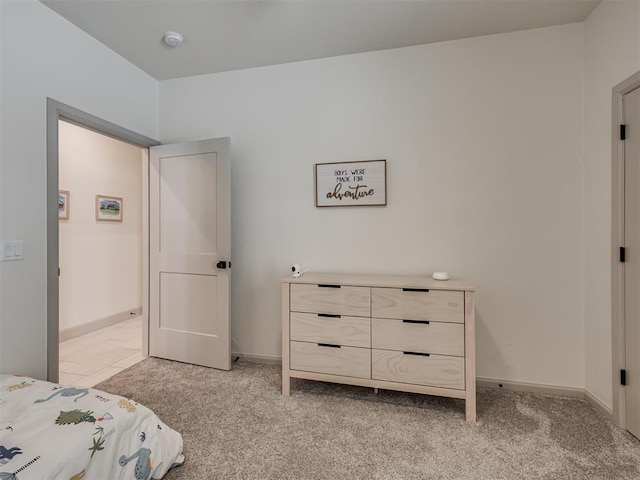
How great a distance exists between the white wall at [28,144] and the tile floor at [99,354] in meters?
0.61

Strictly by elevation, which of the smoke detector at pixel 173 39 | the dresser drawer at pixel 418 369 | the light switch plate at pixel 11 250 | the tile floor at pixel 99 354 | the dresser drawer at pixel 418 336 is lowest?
the tile floor at pixel 99 354

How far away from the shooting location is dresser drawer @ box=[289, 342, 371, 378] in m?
2.12

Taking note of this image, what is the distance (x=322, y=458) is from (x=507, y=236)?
200 centimetres

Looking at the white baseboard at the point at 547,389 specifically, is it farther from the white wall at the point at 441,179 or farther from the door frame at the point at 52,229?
the door frame at the point at 52,229

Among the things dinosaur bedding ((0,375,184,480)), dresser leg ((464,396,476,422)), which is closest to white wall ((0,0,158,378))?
dinosaur bedding ((0,375,184,480))

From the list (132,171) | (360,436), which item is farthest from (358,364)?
(132,171)

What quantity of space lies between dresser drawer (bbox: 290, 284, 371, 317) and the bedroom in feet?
1.57

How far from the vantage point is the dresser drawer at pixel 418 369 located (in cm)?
196

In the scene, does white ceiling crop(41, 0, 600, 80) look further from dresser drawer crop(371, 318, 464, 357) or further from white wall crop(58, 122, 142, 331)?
dresser drawer crop(371, 318, 464, 357)

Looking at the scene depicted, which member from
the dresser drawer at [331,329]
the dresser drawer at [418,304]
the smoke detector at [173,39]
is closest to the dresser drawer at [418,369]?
the dresser drawer at [331,329]

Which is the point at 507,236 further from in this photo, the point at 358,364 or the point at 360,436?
the point at 360,436

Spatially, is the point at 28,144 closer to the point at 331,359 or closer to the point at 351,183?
the point at 351,183

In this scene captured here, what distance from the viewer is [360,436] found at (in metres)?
1.79

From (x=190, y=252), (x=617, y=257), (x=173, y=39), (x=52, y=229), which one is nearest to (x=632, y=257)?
(x=617, y=257)
